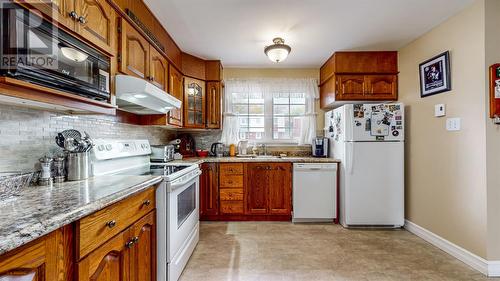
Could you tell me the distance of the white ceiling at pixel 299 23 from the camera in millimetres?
2088

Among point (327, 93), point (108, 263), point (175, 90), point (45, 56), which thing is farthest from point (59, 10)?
point (327, 93)

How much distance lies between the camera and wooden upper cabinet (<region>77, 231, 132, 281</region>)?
93cm

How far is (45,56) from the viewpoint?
1.00 metres

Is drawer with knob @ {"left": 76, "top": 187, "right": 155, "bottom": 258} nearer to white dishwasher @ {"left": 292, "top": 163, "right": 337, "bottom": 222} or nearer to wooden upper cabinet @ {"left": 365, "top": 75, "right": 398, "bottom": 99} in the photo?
white dishwasher @ {"left": 292, "top": 163, "right": 337, "bottom": 222}

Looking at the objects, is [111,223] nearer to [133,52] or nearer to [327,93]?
[133,52]

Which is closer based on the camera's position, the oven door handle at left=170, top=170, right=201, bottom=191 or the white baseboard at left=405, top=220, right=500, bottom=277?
the oven door handle at left=170, top=170, right=201, bottom=191

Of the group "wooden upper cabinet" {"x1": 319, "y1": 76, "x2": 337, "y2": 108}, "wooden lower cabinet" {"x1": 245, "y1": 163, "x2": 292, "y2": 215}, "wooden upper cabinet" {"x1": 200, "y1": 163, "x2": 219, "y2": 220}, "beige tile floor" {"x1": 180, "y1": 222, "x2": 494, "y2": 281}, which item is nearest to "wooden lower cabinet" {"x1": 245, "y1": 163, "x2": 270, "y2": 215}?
"wooden lower cabinet" {"x1": 245, "y1": 163, "x2": 292, "y2": 215}

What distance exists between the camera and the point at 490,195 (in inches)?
77.2

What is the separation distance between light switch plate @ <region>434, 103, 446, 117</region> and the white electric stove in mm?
2595

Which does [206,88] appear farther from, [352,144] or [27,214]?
[27,214]

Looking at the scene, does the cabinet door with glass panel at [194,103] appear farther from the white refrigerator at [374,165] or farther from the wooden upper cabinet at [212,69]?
the white refrigerator at [374,165]

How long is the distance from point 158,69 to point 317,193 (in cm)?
246

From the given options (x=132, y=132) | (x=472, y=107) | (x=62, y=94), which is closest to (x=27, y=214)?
(x=62, y=94)

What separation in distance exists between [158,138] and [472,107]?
346 centimetres
